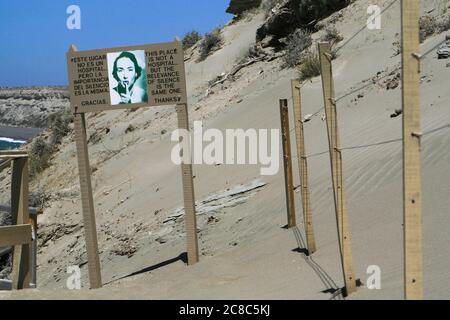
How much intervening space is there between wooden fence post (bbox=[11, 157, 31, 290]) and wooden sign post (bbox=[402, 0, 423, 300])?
186 inches

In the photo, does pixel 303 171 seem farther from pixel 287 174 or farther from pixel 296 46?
pixel 296 46

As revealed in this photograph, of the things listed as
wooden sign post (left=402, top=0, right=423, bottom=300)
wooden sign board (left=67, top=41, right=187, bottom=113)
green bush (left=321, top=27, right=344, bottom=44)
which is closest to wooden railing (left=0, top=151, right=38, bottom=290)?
wooden sign board (left=67, top=41, right=187, bottom=113)

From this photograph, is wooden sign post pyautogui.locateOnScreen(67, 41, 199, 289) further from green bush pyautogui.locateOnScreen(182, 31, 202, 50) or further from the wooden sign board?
green bush pyautogui.locateOnScreen(182, 31, 202, 50)

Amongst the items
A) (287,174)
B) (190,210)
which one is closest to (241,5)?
(287,174)

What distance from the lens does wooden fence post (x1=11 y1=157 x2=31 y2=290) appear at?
728cm

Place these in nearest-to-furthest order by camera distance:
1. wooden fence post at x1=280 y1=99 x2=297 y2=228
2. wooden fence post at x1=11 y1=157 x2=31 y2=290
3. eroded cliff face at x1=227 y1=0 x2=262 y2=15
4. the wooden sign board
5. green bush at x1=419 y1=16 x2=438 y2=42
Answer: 1. wooden fence post at x1=11 y1=157 x2=31 y2=290
2. the wooden sign board
3. wooden fence post at x1=280 y1=99 x2=297 y2=228
4. green bush at x1=419 y1=16 x2=438 y2=42
5. eroded cliff face at x1=227 y1=0 x2=262 y2=15

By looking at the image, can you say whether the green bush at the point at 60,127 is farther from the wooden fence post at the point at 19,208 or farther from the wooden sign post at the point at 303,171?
the wooden sign post at the point at 303,171

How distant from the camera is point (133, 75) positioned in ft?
28.6

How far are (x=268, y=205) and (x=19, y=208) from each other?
506 cm

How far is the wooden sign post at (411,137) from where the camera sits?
3.82m

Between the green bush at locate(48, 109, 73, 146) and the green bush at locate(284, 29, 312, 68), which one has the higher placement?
the green bush at locate(284, 29, 312, 68)

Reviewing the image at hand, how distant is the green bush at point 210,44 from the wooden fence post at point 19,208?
81.0 feet

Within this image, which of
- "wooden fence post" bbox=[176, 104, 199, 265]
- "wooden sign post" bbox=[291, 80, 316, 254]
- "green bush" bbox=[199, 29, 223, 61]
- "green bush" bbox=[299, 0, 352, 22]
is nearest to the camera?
"wooden sign post" bbox=[291, 80, 316, 254]
